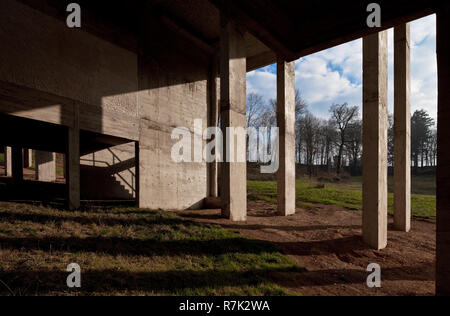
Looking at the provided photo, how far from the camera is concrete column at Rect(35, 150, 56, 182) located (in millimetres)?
18594

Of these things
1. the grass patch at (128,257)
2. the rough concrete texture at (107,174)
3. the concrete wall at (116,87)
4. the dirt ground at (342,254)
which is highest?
the concrete wall at (116,87)

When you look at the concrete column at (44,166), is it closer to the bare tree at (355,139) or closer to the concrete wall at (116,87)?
the concrete wall at (116,87)

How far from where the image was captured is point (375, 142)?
8.16 m

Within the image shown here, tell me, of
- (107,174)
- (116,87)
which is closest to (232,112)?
(116,87)

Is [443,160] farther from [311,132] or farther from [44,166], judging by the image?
[311,132]

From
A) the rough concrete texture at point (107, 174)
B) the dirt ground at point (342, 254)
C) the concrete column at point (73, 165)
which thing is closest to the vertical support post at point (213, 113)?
the rough concrete texture at point (107, 174)

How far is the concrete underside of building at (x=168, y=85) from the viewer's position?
809cm

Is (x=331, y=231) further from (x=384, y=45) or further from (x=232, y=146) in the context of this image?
(x=384, y=45)

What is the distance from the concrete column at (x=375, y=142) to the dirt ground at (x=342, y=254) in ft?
2.73

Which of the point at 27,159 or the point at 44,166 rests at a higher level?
the point at 27,159

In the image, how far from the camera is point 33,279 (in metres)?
3.92

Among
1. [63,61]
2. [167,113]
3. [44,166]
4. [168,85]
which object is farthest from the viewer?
[44,166]

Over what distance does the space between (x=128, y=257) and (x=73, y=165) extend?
6.33 meters

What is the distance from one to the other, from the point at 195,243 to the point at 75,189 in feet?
21.2
